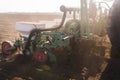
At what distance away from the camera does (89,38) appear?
7.65 metres

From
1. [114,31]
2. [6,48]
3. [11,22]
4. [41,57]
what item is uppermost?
[11,22]

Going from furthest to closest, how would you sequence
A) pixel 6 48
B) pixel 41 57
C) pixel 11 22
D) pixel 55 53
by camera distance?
pixel 11 22
pixel 6 48
pixel 55 53
pixel 41 57

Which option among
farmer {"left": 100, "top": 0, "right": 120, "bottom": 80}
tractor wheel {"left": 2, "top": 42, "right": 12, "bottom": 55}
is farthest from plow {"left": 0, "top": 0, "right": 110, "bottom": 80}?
farmer {"left": 100, "top": 0, "right": 120, "bottom": 80}

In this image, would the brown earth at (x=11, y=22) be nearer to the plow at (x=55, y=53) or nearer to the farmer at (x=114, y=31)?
the plow at (x=55, y=53)

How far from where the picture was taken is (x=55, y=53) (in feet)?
23.0

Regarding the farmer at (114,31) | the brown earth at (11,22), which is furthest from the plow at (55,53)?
the brown earth at (11,22)

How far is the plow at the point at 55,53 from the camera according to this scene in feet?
18.9

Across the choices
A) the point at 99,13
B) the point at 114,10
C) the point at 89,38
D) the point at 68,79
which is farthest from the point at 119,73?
the point at 99,13

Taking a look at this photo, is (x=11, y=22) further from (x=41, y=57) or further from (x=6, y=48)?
(x=41, y=57)

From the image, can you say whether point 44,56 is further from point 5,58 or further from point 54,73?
point 5,58

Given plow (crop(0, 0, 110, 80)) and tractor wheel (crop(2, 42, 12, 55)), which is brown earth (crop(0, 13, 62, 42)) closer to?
tractor wheel (crop(2, 42, 12, 55))

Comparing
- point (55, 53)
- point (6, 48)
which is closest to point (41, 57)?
point (55, 53)

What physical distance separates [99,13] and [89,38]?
3.44 m

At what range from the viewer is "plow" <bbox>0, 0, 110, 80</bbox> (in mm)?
5770
